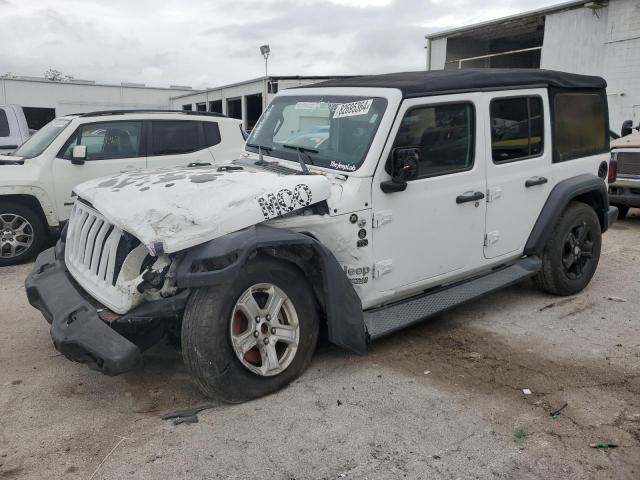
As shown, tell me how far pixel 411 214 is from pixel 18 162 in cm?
527

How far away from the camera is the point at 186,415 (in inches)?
129

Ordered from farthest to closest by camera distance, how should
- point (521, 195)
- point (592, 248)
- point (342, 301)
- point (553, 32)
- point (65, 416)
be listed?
point (553, 32), point (592, 248), point (521, 195), point (342, 301), point (65, 416)

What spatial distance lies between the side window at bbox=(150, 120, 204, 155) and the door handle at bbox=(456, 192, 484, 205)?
4.60 meters

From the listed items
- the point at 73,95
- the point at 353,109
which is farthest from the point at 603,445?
the point at 73,95

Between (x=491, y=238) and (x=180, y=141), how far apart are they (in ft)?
15.6

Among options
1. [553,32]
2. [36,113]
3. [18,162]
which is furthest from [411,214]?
[36,113]

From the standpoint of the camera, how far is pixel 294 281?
349 centimetres

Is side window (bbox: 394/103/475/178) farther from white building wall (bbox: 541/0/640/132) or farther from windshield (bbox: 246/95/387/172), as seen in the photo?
white building wall (bbox: 541/0/640/132)

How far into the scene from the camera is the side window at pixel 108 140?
7.17m

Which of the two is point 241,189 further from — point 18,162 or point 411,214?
point 18,162

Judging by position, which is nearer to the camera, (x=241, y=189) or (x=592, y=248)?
(x=241, y=189)

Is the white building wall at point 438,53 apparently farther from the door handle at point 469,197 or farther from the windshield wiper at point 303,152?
the windshield wiper at point 303,152

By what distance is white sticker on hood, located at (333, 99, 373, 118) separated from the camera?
3943mm

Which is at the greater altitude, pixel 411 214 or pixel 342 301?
pixel 411 214
